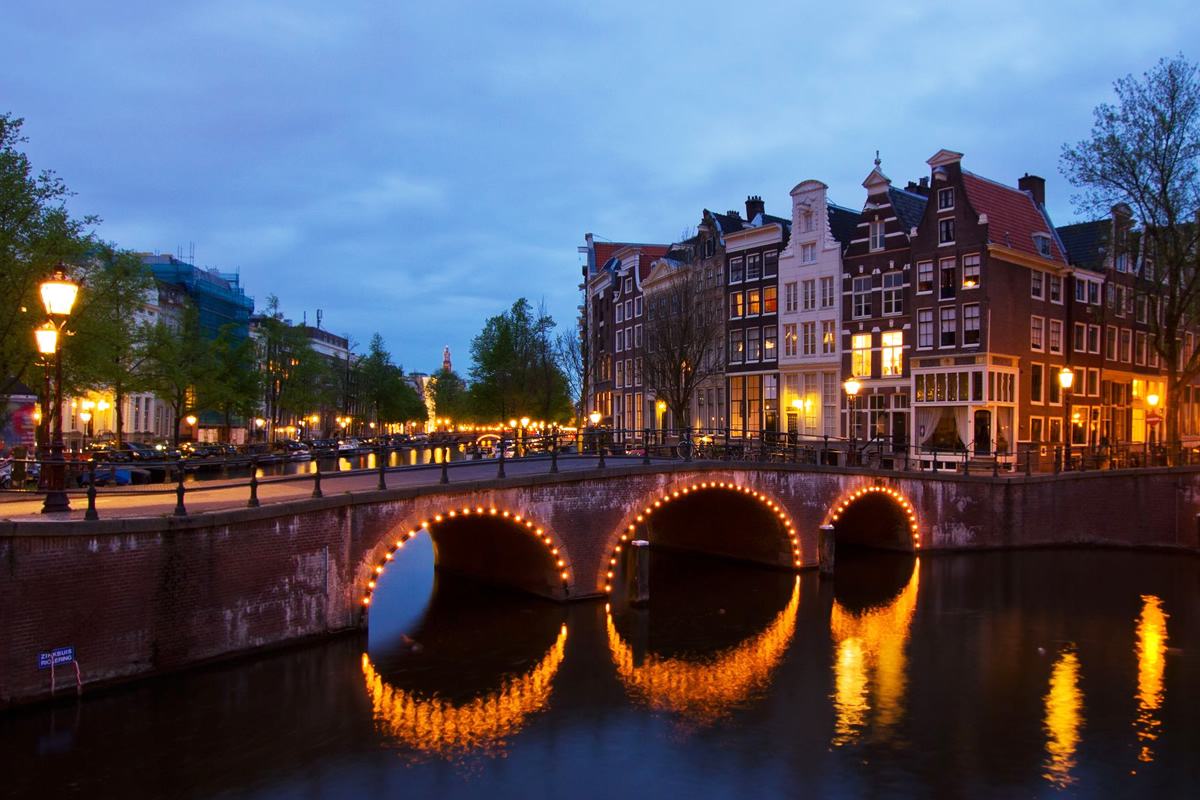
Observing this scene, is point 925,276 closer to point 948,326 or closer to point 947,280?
point 947,280

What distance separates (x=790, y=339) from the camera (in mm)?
48875

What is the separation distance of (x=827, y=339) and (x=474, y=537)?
26.5 metres

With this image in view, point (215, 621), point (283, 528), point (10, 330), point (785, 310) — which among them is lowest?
point (215, 621)

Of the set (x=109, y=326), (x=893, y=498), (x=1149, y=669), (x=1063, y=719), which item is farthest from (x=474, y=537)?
(x=109, y=326)

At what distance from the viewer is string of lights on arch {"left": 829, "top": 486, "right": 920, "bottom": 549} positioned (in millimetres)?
29094

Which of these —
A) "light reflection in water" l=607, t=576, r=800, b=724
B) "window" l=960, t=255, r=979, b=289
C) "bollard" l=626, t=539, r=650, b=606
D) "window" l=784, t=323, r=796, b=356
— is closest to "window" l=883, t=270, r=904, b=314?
"window" l=960, t=255, r=979, b=289

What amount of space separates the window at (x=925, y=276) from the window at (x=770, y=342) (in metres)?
9.12

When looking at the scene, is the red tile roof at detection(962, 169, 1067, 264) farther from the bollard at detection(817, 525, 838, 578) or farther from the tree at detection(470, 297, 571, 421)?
the tree at detection(470, 297, 571, 421)

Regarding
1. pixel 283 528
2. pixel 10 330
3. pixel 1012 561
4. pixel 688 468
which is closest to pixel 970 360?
pixel 1012 561

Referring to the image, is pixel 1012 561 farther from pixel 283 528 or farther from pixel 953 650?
pixel 283 528

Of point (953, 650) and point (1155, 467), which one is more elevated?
point (1155, 467)

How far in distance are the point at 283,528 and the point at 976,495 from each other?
2504 centimetres

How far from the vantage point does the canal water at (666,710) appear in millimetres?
12867

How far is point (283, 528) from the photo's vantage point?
56.3 feet
